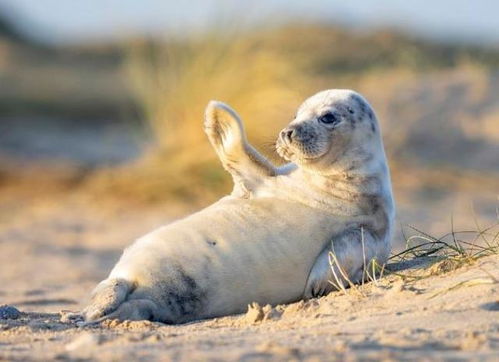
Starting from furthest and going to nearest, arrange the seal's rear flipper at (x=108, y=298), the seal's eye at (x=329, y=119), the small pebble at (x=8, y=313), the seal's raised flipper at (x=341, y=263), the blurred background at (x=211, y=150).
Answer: the blurred background at (x=211, y=150) → the seal's eye at (x=329, y=119) → the small pebble at (x=8, y=313) → the seal's raised flipper at (x=341, y=263) → the seal's rear flipper at (x=108, y=298)

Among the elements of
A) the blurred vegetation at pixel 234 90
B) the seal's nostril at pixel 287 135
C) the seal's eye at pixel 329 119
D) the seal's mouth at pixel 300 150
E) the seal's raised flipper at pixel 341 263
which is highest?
the blurred vegetation at pixel 234 90

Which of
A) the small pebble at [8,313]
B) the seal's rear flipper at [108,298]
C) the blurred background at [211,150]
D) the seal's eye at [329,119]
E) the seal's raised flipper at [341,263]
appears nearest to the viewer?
the seal's rear flipper at [108,298]

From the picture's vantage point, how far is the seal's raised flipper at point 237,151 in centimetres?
515

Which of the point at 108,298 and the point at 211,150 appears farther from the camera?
the point at 211,150

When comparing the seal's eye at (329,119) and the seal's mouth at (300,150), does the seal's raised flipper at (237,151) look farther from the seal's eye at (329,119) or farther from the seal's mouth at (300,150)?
the seal's eye at (329,119)

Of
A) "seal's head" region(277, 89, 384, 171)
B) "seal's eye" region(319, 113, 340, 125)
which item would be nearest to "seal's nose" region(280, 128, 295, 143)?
"seal's head" region(277, 89, 384, 171)

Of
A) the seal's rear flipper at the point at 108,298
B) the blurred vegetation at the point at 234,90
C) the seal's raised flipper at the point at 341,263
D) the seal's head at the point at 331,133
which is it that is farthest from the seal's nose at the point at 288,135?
the blurred vegetation at the point at 234,90

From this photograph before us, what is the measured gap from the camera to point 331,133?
508cm

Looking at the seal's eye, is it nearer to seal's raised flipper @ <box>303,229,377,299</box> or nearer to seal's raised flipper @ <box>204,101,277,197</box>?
seal's raised flipper @ <box>204,101,277,197</box>

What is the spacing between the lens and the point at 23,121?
20.3 metres

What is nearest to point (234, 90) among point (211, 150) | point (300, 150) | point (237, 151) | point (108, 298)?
point (211, 150)

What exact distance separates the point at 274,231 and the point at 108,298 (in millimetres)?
787

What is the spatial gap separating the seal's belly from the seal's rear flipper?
0.06 m

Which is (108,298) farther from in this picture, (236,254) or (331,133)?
(331,133)
